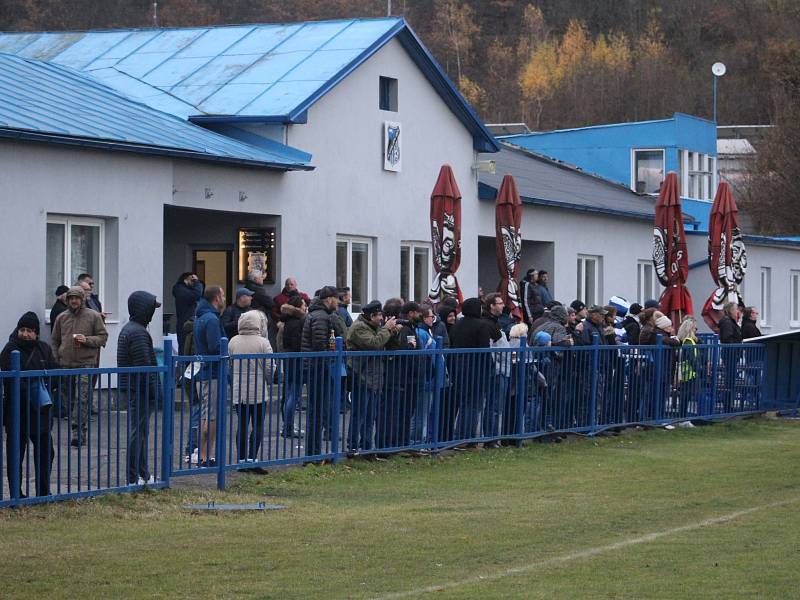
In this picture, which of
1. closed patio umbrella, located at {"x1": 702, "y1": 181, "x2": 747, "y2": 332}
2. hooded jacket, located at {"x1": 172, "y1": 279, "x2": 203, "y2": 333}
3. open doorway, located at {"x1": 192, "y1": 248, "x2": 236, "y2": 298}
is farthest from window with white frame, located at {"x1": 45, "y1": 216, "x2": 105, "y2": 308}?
closed patio umbrella, located at {"x1": 702, "y1": 181, "x2": 747, "y2": 332}

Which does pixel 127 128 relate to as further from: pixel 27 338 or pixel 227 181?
pixel 27 338

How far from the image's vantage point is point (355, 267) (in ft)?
92.9

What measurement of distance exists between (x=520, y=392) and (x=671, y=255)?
976cm

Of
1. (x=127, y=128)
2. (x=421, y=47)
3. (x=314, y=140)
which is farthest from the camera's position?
(x=421, y=47)

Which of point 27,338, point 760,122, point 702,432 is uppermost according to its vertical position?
point 760,122

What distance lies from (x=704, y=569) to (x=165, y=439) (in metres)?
5.25

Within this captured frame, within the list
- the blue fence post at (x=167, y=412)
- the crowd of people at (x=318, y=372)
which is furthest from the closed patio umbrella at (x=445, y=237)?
the blue fence post at (x=167, y=412)

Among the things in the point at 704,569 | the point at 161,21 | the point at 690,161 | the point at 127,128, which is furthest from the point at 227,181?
the point at 161,21

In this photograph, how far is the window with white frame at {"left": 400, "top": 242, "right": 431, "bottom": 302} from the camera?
97.7 ft

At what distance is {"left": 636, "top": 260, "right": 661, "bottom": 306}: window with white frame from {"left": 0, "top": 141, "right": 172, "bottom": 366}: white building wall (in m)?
19.2

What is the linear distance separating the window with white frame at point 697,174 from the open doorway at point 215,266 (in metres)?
22.9

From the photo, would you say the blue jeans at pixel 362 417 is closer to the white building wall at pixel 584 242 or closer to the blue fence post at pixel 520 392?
the blue fence post at pixel 520 392

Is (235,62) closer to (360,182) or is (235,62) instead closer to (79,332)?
(360,182)

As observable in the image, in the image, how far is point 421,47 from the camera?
29.5 meters
